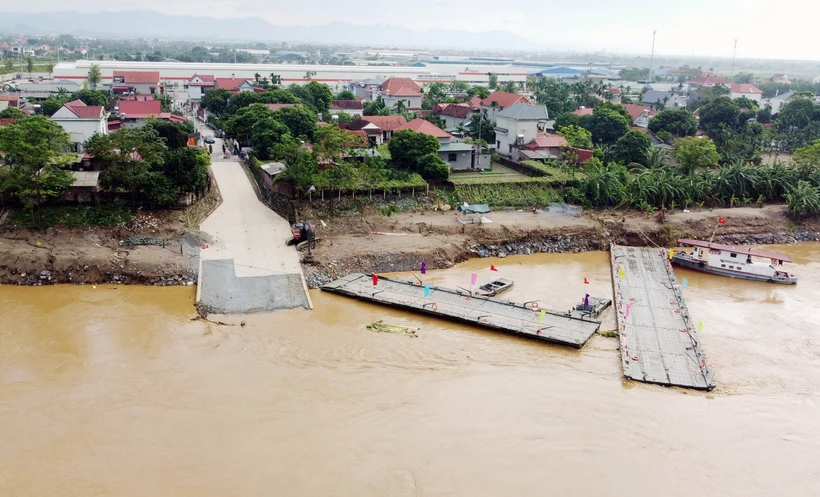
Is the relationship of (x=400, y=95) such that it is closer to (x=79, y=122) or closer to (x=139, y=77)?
(x=139, y=77)

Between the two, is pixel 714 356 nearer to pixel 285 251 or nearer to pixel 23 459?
pixel 285 251

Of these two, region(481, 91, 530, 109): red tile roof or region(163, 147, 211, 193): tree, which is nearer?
region(163, 147, 211, 193): tree

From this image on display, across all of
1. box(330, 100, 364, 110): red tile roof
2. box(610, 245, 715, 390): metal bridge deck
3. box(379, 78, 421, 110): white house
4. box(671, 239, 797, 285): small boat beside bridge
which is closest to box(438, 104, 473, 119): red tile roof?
box(330, 100, 364, 110): red tile roof

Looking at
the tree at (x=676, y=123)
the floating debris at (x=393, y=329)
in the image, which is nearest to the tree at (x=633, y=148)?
the tree at (x=676, y=123)

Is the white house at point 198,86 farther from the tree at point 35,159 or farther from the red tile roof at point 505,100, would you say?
the tree at point 35,159

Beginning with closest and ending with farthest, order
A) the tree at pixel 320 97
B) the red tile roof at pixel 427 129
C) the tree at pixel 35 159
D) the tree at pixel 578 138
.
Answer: the tree at pixel 35 159 → the red tile roof at pixel 427 129 → the tree at pixel 578 138 → the tree at pixel 320 97

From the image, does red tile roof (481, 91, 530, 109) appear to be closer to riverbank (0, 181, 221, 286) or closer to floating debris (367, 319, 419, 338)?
riverbank (0, 181, 221, 286)
